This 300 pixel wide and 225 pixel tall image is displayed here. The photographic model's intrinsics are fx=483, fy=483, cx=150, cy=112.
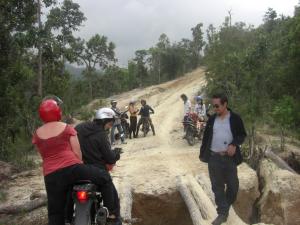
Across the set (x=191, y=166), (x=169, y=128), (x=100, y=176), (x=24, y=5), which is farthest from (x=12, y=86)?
(x=100, y=176)

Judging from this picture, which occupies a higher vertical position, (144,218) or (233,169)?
(233,169)

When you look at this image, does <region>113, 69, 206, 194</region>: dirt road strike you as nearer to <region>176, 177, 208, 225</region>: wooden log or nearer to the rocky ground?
the rocky ground

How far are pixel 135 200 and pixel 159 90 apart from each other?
1300 inches

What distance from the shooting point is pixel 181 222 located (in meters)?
10.4

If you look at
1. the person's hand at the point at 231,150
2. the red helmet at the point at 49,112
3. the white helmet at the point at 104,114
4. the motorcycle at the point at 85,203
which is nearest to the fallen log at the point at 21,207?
the person's hand at the point at 231,150

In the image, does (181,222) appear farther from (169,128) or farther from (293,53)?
(293,53)

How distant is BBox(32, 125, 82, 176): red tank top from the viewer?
462 centimetres

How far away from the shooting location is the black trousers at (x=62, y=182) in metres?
4.66

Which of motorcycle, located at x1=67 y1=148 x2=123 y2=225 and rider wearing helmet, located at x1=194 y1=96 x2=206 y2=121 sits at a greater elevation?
rider wearing helmet, located at x1=194 y1=96 x2=206 y2=121

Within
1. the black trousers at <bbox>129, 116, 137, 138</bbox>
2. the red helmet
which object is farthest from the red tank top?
the black trousers at <bbox>129, 116, 137, 138</bbox>

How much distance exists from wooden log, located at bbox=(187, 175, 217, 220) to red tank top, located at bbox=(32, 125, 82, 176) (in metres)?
4.23

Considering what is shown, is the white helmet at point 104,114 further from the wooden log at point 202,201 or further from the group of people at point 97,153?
the wooden log at point 202,201

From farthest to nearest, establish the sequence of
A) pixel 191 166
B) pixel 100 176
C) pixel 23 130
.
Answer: pixel 23 130, pixel 191 166, pixel 100 176

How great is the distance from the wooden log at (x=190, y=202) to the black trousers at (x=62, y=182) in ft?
12.0
